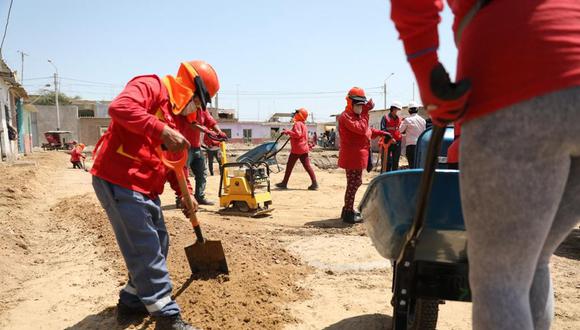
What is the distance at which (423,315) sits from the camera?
223cm

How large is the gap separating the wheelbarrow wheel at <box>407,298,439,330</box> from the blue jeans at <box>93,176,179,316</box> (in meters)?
1.31

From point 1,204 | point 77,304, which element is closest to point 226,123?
point 1,204

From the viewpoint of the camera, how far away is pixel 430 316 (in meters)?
2.24

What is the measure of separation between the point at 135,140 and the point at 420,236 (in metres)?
1.62

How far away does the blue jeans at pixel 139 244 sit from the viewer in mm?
2377

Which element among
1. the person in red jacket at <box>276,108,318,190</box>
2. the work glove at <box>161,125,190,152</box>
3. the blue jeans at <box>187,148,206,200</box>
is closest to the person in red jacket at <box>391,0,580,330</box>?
the work glove at <box>161,125,190,152</box>

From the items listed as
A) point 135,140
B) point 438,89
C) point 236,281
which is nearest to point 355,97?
point 236,281

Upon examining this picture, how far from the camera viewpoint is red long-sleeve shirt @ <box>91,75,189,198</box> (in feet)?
7.34

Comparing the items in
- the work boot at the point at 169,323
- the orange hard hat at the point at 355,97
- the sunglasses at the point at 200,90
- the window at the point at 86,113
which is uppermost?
the window at the point at 86,113

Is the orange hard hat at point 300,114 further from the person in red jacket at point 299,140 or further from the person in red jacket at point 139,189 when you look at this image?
the person in red jacket at point 139,189

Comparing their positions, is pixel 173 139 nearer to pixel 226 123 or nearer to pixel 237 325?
pixel 237 325

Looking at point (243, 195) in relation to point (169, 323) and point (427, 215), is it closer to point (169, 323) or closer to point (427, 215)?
point (169, 323)

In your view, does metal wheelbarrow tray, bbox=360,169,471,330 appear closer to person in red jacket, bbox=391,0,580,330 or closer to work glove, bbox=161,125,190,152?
person in red jacket, bbox=391,0,580,330

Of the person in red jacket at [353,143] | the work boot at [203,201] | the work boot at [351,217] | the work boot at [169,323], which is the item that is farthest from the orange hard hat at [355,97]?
the work boot at [169,323]
